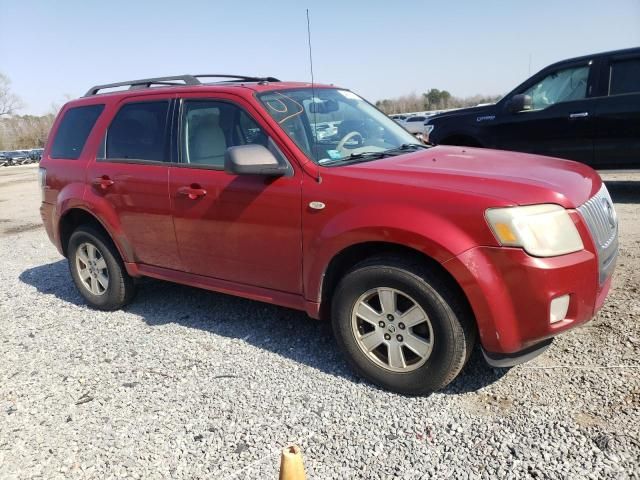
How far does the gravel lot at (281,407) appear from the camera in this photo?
2.59 metres

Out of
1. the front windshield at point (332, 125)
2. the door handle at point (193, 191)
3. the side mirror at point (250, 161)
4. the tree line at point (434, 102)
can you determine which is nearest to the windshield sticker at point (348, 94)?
the front windshield at point (332, 125)

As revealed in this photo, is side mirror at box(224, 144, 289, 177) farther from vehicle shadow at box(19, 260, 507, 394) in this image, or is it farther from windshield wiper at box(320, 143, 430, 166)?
vehicle shadow at box(19, 260, 507, 394)

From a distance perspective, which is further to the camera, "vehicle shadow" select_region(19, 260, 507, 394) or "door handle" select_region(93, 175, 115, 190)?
"door handle" select_region(93, 175, 115, 190)

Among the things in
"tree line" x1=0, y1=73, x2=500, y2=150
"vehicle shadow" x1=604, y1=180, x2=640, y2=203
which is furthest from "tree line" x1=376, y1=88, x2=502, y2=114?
"vehicle shadow" x1=604, y1=180, x2=640, y2=203

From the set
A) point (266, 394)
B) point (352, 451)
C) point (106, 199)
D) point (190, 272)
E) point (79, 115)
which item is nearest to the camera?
point (352, 451)

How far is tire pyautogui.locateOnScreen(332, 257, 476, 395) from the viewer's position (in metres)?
2.93

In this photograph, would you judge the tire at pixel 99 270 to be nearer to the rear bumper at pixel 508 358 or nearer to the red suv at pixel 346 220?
the red suv at pixel 346 220

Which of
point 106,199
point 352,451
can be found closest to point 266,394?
point 352,451

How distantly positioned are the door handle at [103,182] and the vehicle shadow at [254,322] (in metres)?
1.19

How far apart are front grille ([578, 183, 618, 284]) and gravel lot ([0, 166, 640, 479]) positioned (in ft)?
2.24

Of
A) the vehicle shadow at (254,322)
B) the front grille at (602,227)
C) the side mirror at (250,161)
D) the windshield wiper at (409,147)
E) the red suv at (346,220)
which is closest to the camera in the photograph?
the red suv at (346,220)

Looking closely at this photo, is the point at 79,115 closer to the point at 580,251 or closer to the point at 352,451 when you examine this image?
the point at 352,451

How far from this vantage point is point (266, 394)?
326cm

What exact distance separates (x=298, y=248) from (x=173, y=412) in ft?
4.12
